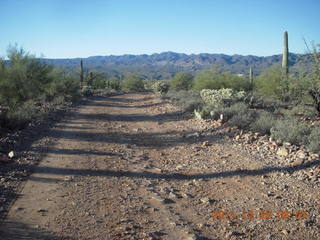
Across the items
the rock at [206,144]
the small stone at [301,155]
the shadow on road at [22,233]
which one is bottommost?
the shadow on road at [22,233]

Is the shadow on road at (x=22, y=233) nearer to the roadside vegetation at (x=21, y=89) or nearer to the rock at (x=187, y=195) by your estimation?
the rock at (x=187, y=195)

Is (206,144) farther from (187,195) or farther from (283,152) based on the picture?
(187,195)

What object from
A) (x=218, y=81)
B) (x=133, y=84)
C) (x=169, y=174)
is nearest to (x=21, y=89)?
(x=169, y=174)

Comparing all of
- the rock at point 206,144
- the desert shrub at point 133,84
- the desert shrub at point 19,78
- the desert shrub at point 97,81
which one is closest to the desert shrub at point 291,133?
the rock at point 206,144

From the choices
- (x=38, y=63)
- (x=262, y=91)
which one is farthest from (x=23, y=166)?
(x=262, y=91)

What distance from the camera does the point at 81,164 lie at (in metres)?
7.19

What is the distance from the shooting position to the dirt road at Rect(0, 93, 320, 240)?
4.13 meters

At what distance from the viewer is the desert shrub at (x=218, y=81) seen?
2764 cm

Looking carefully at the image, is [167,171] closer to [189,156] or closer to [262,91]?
[189,156]

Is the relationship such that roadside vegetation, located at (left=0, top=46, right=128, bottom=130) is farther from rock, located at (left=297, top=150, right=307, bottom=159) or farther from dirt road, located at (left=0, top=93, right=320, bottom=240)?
rock, located at (left=297, top=150, right=307, bottom=159)

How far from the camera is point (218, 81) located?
27.6 meters

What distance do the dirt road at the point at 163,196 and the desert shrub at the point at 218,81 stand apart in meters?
19.1

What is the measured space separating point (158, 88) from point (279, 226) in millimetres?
35014

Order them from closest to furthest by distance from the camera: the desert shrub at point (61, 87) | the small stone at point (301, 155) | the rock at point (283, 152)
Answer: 1. the small stone at point (301, 155)
2. the rock at point (283, 152)
3. the desert shrub at point (61, 87)
